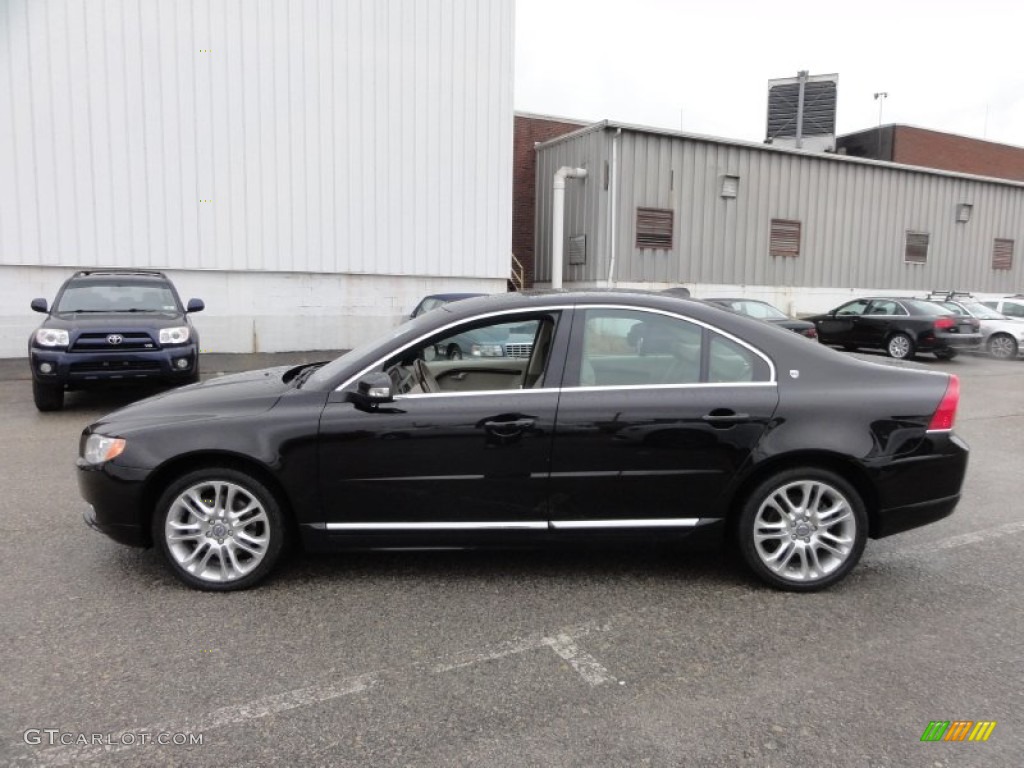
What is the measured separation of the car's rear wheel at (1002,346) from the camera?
1680cm

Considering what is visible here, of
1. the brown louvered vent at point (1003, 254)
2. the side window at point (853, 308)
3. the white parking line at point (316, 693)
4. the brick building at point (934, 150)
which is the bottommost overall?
the white parking line at point (316, 693)

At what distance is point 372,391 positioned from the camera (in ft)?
11.7

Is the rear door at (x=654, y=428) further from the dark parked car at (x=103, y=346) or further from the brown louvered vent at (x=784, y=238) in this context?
the brown louvered vent at (x=784, y=238)

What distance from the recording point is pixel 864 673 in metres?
3.00

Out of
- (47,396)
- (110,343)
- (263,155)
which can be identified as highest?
(263,155)

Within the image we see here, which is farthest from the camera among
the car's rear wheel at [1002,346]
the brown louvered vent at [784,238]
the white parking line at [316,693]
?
the brown louvered vent at [784,238]

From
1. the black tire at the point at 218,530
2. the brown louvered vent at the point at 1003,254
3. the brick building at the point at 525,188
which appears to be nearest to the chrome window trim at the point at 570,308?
the black tire at the point at 218,530

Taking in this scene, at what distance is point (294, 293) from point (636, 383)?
42.7 feet

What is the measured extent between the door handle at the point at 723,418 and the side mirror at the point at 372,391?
5.05 feet

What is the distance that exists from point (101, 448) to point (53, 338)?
5898 millimetres

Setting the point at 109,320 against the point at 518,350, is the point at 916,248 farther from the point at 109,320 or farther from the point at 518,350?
the point at 518,350


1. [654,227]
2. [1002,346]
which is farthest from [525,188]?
[1002,346]

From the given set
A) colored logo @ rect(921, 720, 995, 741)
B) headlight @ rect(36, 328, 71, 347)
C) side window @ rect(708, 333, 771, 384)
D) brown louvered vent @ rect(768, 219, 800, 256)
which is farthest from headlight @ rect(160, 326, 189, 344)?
brown louvered vent @ rect(768, 219, 800, 256)

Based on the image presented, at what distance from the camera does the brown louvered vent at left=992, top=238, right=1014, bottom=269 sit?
2441cm
